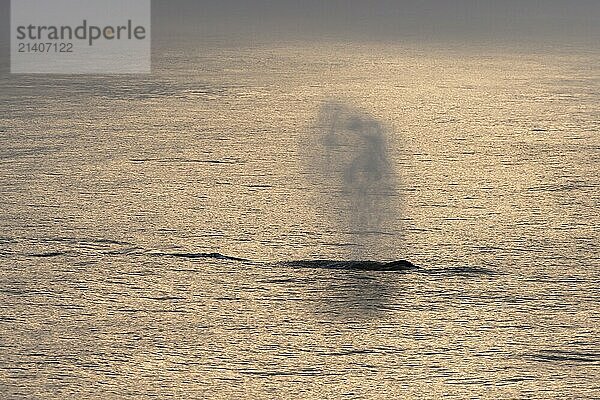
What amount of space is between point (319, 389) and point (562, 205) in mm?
2329

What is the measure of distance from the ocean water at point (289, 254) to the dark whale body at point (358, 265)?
0.08 ft

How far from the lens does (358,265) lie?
430 centimetres

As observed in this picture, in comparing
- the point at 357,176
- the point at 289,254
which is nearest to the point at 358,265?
the point at 289,254

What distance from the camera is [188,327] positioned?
366 centimetres

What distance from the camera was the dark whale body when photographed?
428 centimetres

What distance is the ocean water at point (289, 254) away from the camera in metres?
3.33

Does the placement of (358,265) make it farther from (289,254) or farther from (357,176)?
(357,176)

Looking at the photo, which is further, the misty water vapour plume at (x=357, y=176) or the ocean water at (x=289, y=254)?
the misty water vapour plume at (x=357, y=176)

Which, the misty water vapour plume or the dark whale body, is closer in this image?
the dark whale body

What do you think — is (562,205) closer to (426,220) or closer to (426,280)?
(426,220)

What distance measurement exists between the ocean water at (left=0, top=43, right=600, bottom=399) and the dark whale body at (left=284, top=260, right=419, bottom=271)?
1.0 inches

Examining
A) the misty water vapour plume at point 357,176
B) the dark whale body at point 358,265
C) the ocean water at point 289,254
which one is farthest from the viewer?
the misty water vapour plume at point 357,176

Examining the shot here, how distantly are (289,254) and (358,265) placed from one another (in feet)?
0.88

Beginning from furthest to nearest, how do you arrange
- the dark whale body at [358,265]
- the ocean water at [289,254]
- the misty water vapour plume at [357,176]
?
the misty water vapour plume at [357,176] → the dark whale body at [358,265] → the ocean water at [289,254]
